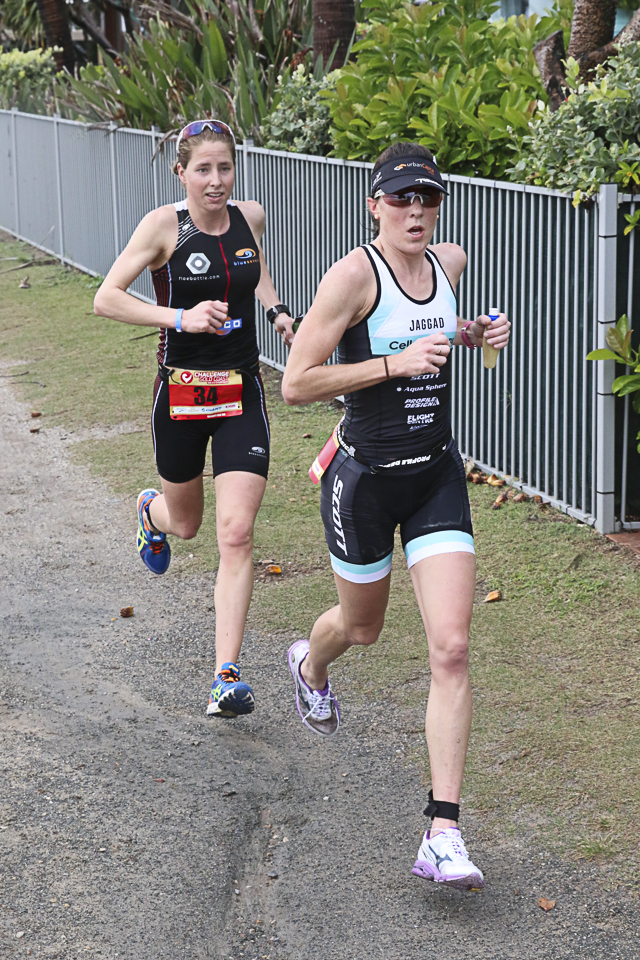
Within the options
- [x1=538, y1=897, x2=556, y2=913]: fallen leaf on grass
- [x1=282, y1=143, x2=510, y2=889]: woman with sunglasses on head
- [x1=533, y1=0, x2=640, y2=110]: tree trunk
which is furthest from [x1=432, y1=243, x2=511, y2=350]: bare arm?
[x1=533, y1=0, x2=640, y2=110]: tree trunk

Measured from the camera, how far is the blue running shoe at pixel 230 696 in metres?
4.89

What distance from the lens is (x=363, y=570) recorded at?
169 inches

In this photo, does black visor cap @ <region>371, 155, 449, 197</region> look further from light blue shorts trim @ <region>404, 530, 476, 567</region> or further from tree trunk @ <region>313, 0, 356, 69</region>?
tree trunk @ <region>313, 0, 356, 69</region>

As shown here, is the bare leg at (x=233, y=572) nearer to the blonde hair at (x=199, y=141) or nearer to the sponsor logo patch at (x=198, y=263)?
the sponsor logo patch at (x=198, y=263)

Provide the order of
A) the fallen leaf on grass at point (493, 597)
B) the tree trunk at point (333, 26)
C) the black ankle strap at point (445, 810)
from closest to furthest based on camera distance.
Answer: the black ankle strap at point (445, 810)
the fallen leaf on grass at point (493, 597)
the tree trunk at point (333, 26)

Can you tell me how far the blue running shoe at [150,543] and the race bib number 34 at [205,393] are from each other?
3.31ft

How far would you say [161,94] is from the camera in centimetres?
1423

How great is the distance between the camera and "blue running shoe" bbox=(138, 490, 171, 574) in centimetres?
639

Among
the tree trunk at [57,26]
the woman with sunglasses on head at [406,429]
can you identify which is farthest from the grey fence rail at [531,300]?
the tree trunk at [57,26]

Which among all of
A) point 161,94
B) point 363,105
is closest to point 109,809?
point 363,105

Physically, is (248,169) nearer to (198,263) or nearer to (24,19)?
(198,263)

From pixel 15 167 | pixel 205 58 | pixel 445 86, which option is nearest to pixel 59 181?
pixel 15 167

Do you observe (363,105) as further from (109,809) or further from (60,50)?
(60,50)

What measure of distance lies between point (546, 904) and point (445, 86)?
6.07m
